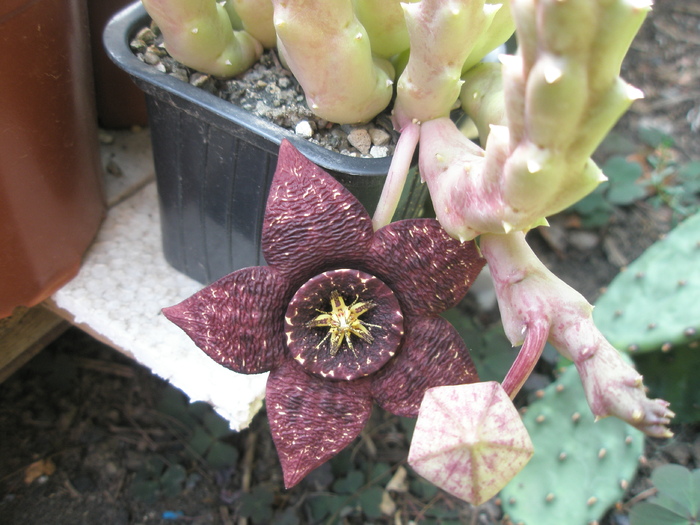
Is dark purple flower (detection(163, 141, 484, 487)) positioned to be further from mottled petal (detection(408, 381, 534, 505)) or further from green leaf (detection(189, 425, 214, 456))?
green leaf (detection(189, 425, 214, 456))

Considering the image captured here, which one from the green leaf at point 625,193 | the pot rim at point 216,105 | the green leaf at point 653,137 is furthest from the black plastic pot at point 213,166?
the green leaf at point 653,137

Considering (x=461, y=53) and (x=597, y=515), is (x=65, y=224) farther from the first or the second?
(x=597, y=515)

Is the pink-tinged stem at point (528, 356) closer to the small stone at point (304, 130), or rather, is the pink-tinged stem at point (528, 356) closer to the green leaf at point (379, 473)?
the small stone at point (304, 130)

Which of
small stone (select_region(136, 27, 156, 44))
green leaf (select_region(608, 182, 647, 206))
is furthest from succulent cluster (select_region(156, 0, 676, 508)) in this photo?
green leaf (select_region(608, 182, 647, 206))

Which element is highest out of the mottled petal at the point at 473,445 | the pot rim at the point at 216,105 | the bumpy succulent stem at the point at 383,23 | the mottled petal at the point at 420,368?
the bumpy succulent stem at the point at 383,23

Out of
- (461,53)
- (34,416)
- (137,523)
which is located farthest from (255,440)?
(461,53)

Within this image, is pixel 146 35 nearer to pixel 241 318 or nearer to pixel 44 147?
pixel 44 147

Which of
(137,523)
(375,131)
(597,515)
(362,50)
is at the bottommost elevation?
(137,523)
